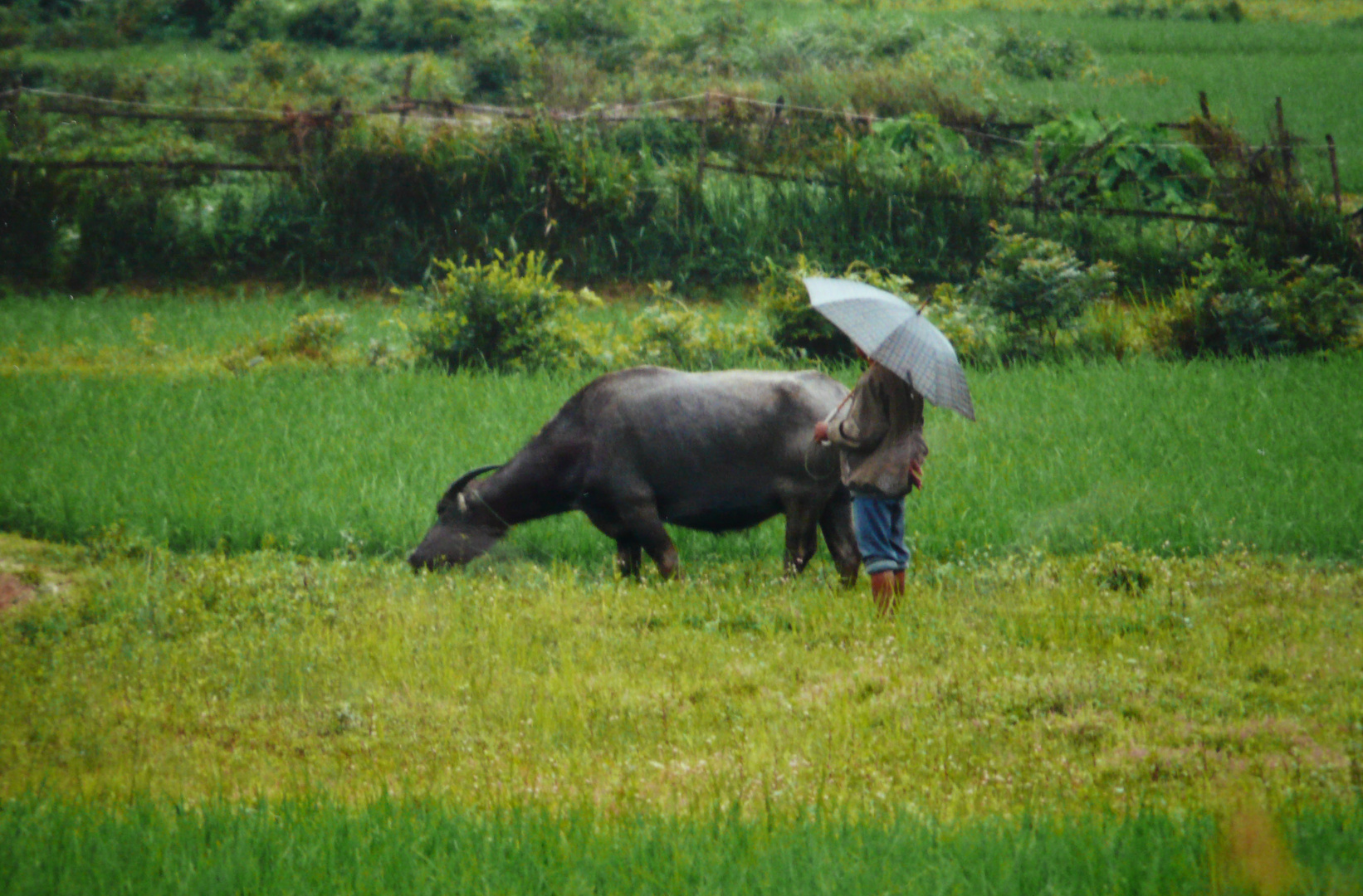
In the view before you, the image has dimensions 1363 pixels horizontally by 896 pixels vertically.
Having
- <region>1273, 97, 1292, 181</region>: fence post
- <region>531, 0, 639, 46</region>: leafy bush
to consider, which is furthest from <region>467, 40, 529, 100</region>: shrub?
<region>1273, 97, 1292, 181</region>: fence post

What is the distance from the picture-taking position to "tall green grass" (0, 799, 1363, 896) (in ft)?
10.3

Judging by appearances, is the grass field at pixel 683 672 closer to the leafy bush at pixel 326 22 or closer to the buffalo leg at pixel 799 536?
the buffalo leg at pixel 799 536

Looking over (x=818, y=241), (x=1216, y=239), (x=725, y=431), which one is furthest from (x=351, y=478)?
(x=1216, y=239)

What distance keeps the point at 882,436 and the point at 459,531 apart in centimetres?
238

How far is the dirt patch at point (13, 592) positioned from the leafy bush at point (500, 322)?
4684 mm

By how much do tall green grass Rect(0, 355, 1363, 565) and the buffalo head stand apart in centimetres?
25

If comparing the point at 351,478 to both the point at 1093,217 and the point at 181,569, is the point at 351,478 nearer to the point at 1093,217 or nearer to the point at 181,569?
the point at 181,569

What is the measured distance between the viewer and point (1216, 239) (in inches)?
A: 531

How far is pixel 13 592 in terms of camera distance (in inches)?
247

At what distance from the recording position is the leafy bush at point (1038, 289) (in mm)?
10781

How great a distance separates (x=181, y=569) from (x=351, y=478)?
4.73 feet

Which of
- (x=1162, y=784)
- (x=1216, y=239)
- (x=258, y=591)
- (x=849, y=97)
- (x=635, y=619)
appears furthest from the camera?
(x=849, y=97)

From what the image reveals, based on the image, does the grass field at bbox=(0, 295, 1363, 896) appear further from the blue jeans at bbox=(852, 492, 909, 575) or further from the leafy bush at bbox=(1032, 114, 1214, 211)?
the leafy bush at bbox=(1032, 114, 1214, 211)

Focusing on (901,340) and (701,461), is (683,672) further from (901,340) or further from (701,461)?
(901,340)
